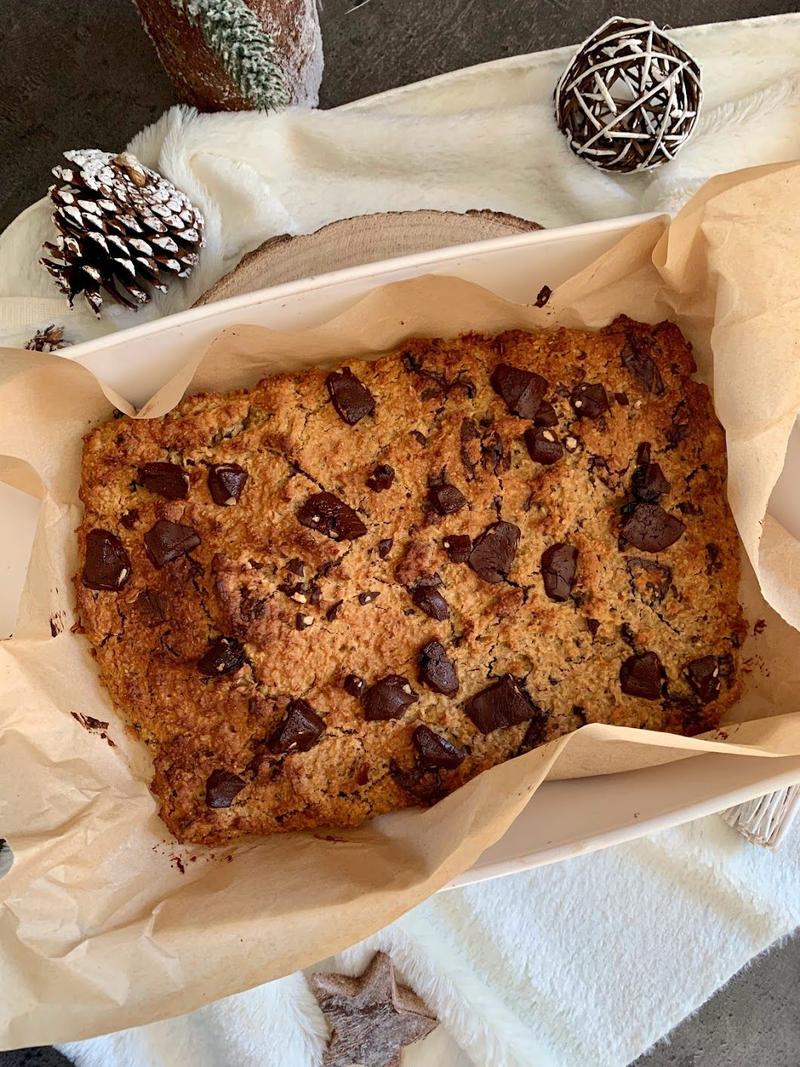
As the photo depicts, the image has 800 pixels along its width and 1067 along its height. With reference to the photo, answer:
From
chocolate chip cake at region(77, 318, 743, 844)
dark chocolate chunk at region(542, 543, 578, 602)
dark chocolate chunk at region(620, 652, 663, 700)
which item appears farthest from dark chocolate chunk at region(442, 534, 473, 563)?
dark chocolate chunk at region(620, 652, 663, 700)

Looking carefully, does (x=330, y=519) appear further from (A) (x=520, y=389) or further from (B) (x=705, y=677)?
(B) (x=705, y=677)

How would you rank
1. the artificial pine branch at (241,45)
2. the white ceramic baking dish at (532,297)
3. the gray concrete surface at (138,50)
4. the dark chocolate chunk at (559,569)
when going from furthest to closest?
the gray concrete surface at (138,50)
the artificial pine branch at (241,45)
the dark chocolate chunk at (559,569)
the white ceramic baking dish at (532,297)

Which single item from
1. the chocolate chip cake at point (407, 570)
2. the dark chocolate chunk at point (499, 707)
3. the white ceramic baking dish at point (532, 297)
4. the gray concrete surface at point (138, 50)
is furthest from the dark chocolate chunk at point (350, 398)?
the gray concrete surface at point (138, 50)

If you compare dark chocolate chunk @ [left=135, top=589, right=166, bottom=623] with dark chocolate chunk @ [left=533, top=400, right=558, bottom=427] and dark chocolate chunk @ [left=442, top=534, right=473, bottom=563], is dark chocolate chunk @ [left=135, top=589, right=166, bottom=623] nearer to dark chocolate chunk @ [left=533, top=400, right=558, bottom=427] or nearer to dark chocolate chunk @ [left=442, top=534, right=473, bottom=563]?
dark chocolate chunk @ [left=442, top=534, right=473, bottom=563]

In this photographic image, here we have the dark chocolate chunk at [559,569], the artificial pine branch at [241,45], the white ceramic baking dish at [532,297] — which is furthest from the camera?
the artificial pine branch at [241,45]

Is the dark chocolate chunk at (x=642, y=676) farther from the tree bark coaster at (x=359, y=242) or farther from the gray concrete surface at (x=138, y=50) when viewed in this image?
the gray concrete surface at (x=138, y=50)
